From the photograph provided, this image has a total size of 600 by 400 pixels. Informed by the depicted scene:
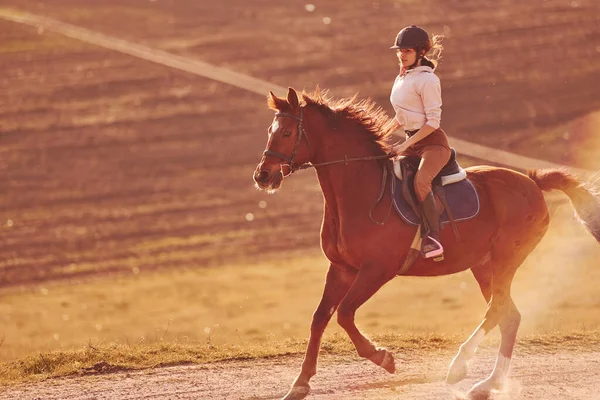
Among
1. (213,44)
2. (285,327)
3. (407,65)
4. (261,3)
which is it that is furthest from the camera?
(261,3)

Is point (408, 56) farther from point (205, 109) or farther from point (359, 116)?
point (205, 109)

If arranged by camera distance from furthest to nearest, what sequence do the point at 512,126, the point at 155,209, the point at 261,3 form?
the point at 261,3 → the point at 512,126 → the point at 155,209

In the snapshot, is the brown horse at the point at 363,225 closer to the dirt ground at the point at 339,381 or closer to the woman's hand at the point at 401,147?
the woman's hand at the point at 401,147

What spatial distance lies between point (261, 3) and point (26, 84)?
16343 mm

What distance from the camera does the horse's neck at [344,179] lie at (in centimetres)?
1001

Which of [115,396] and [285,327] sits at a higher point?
[115,396]

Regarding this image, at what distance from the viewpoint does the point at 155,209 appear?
3759 cm

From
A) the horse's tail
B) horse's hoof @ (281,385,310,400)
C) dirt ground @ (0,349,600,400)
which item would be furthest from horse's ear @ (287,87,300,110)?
the horse's tail

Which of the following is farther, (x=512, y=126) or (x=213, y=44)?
(x=213, y=44)

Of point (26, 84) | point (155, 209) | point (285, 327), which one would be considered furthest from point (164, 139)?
point (285, 327)

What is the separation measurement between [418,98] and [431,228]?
1.32m

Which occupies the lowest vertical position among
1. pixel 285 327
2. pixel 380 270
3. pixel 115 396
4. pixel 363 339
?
pixel 285 327

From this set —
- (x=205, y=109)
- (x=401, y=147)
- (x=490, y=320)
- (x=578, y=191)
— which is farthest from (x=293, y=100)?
(x=205, y=109)

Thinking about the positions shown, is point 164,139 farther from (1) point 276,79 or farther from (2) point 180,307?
(2) point 180,307
